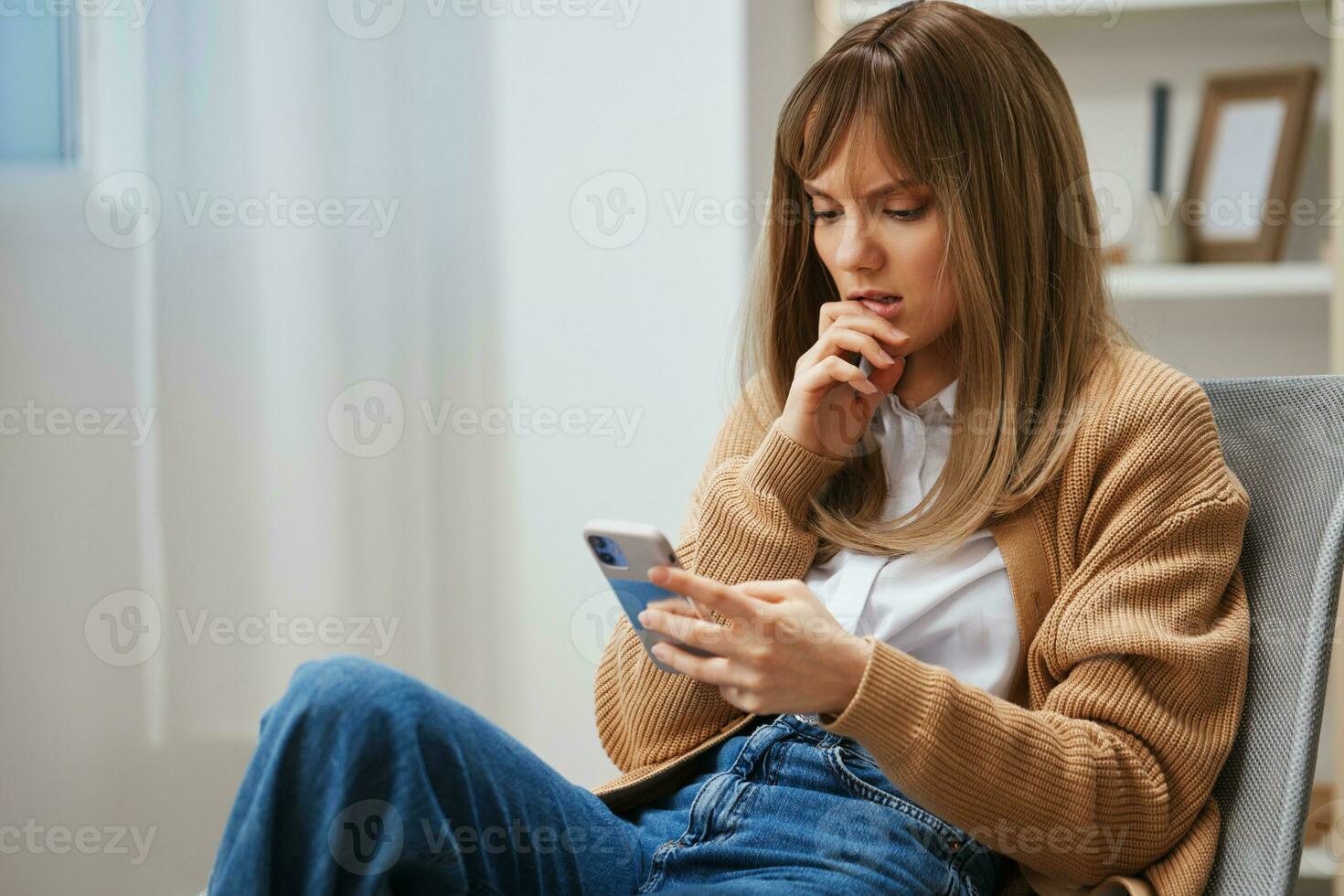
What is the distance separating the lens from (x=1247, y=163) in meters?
2.00

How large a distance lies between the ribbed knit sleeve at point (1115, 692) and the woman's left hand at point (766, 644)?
2 cm

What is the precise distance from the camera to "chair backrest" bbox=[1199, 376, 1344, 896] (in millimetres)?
923

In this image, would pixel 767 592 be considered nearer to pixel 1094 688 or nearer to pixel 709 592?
pixel 709 592

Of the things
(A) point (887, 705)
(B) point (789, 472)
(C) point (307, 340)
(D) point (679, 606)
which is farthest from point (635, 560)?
(C) point (307, 340)

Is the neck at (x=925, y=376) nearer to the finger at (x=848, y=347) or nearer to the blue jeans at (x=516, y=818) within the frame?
the finger at (x=848, y=347)

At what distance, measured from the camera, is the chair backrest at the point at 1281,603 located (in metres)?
0.92

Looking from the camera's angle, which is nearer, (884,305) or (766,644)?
(766,644)

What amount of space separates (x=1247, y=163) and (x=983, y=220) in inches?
44.5

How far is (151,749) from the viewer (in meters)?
1.53

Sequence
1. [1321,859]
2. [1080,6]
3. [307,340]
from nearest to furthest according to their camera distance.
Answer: [307,340], [1321,859], [1080,6]

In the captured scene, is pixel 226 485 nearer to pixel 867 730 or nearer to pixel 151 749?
pixel 151 749

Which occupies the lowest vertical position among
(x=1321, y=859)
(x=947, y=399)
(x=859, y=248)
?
(x=1321, y=859)

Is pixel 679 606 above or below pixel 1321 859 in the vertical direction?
above

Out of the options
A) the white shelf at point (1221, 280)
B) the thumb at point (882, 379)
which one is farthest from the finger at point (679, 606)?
the white shelf at point (1221, 280)
